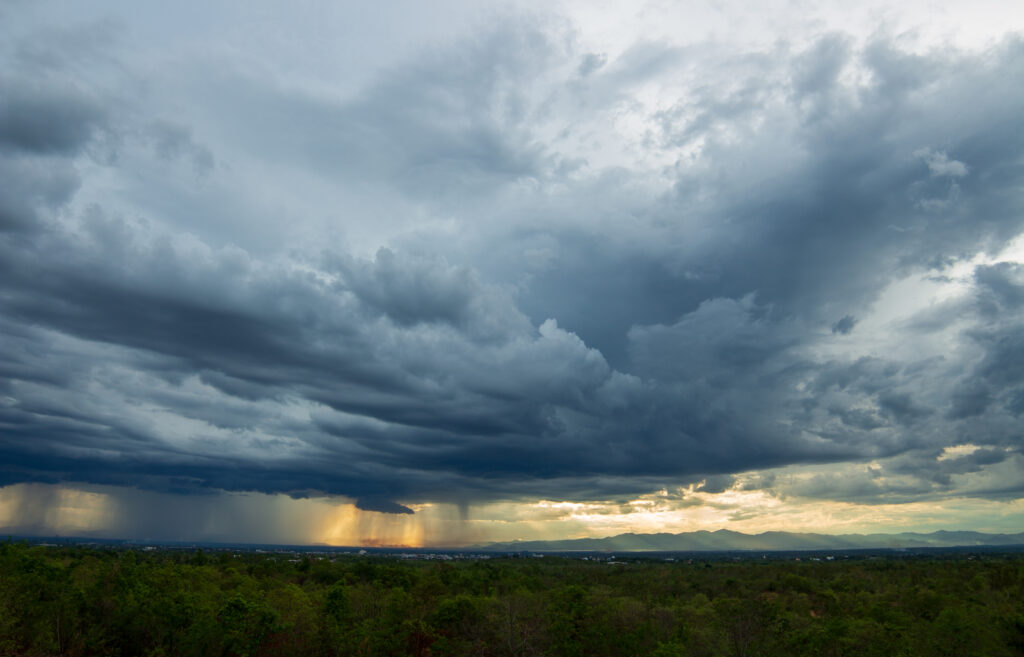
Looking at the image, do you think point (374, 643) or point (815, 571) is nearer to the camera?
point (374, 643)

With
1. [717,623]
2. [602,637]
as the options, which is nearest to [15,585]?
[602,637]

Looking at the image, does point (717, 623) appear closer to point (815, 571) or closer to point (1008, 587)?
point (1008, 587)

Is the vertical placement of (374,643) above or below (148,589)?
below

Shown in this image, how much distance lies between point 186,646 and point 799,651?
197 feet

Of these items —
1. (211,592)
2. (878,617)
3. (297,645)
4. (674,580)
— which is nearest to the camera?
(297,645)

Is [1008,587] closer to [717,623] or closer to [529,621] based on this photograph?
[717,623]

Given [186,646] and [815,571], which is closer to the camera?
[186,646]

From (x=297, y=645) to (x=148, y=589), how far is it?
1996 cm

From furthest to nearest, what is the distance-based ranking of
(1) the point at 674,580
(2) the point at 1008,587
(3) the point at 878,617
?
(1) the point at 674,580 → (2) the point at 1008,587 → (3) the point at 878,617

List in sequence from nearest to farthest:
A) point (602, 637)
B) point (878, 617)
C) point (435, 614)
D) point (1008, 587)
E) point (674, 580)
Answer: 1. point (602, 637)
2. point (435, 614)
3. point (878, 617)
4. point (1008, 587)
5. point (674, 580)

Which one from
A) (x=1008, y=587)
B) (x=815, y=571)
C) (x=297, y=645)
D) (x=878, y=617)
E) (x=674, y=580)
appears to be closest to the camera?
(x=297, y=645)

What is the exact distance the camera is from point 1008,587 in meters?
109

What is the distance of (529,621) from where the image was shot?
65.2 metres

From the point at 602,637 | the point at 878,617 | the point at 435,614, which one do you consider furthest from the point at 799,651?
the point at 435,614
